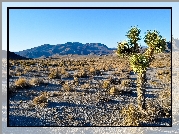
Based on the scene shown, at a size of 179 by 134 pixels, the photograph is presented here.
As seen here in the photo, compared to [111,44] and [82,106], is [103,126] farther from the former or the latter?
[111,44]

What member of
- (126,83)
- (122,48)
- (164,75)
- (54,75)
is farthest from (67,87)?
(164,75)

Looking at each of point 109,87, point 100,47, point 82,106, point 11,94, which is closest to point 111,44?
point 100,47

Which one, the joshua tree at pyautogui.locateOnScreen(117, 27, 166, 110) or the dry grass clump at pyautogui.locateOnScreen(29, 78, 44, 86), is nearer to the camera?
the joshua tree at pyautogui.locateOnScreen(117, 27, 166, 110)

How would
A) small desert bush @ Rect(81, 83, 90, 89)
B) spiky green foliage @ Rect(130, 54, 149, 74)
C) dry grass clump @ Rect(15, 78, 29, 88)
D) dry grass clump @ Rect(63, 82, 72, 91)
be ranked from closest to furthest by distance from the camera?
dry grass clump @ Rect(15, 78, 29, 88)
spiky green foliage @ Rect(130, 54, 149, 74)
dry grass clump @ Rect(63, 82, 72, 91)
small desert bush @ Rect(81, 83, 90, 89)

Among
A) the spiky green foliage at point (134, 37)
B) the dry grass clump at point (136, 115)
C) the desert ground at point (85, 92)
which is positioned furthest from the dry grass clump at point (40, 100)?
the spiky green foliage at point (134, 37)

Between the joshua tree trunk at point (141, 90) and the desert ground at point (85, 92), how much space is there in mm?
72

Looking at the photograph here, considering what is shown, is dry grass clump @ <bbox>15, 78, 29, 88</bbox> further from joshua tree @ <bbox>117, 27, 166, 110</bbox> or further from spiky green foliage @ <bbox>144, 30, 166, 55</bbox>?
spiky green foliage @ <bbox>144, 30, 166, 55</bbox>

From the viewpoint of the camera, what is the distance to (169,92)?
22.2 feet

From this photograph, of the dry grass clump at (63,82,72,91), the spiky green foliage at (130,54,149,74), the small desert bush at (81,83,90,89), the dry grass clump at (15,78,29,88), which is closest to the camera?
the dry grass clump at (15,78,29,88)

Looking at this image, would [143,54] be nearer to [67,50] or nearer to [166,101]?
[166,101]

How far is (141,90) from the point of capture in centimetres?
697

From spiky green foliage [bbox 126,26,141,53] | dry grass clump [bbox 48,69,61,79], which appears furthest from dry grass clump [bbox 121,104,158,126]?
dry grass clump [bbox 48,69,61,79]

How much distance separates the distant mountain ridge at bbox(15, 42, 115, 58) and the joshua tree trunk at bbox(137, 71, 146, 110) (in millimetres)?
695

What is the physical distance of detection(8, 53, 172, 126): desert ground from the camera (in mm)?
6766
